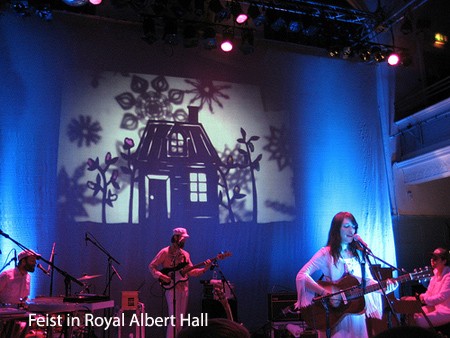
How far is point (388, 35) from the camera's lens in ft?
35.0

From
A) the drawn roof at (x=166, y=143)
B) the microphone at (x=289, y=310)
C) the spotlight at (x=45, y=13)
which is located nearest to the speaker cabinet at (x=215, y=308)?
the microphone at (x=289, y=310)

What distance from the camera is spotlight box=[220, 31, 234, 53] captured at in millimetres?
8938

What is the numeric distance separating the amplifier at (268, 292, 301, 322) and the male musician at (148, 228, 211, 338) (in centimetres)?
127

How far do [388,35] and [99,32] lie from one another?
6474mm

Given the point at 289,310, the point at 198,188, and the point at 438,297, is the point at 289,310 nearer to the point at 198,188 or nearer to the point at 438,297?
the point at 438,297

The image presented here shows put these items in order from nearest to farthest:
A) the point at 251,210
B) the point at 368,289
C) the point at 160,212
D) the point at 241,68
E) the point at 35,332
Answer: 1. the point at 368,289
2. the point at 35,332
3. the point at 160,212
4. the point at 251,210
5. the point at 241,68

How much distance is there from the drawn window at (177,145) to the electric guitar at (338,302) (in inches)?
188

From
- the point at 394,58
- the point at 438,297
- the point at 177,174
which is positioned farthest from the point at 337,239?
the point at 394,58

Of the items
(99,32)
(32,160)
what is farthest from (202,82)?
(32,160)

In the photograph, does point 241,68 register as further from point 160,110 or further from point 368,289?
point 368,289

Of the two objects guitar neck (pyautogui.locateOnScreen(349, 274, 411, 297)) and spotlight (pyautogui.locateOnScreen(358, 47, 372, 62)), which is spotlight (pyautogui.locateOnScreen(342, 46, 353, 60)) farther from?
guitar neck (pyautogui.locateOnScreen(349, 274, 411, 297))

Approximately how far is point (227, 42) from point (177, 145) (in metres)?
2.23

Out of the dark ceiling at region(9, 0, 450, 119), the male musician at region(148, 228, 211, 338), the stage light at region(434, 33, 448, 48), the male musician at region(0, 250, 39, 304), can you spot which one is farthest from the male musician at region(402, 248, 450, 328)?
the stage light at region(434, 33, 448, 48)

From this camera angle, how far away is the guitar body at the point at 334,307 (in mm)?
4438
